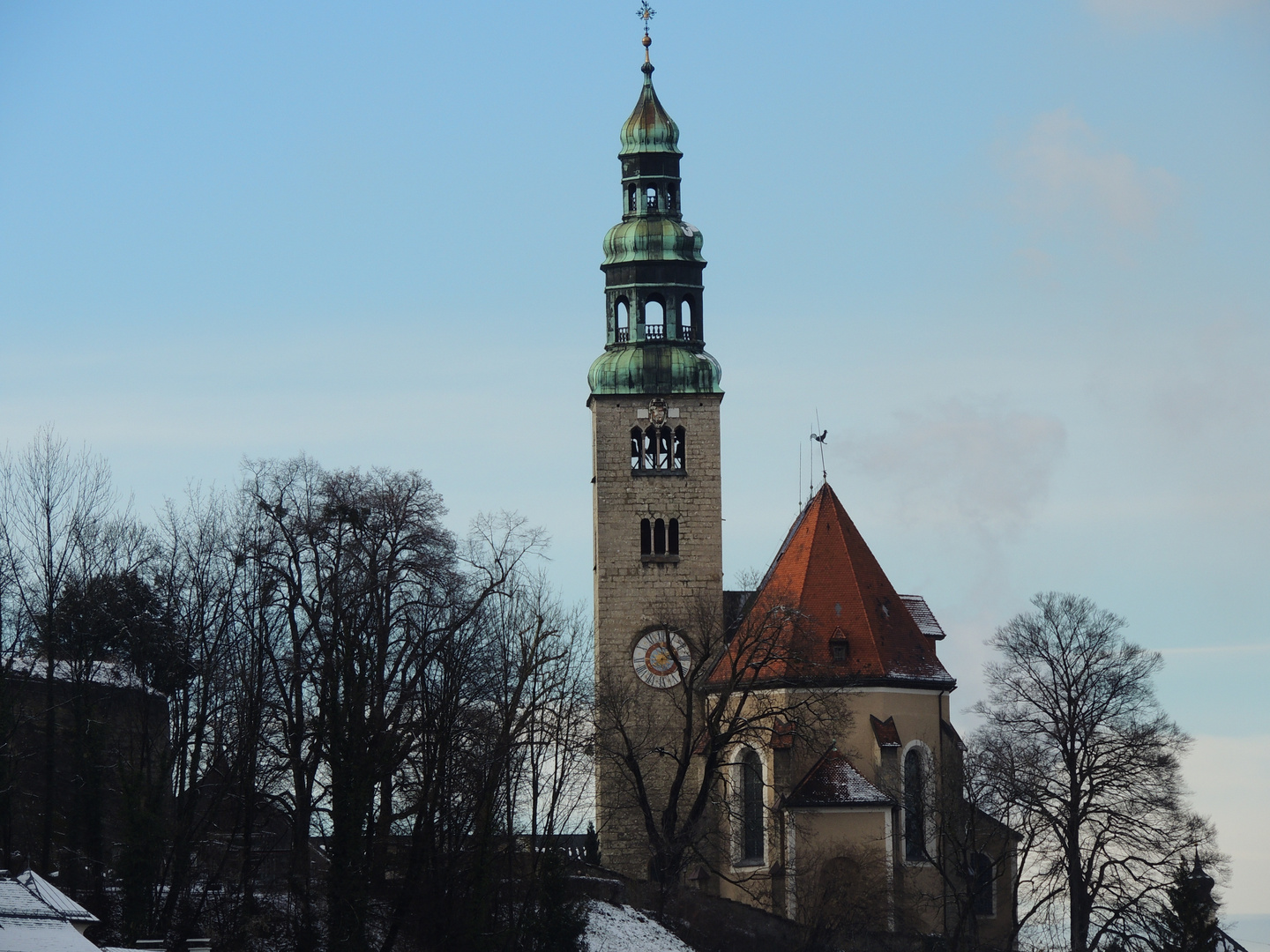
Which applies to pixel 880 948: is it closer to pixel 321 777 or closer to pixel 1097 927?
pixel 1097 927

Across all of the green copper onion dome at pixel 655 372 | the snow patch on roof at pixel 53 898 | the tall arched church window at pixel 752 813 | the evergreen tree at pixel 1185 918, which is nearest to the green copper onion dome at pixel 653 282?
the green copper onion dome at pixel 655 372

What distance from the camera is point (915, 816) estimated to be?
65188 mm

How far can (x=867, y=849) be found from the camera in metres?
64.2

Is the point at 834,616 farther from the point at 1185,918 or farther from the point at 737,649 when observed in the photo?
the point at 1185,918

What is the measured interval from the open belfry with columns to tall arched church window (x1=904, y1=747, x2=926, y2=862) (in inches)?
2.3

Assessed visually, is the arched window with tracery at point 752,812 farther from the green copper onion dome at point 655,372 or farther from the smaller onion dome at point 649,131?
the smaller onion dome at point 649,131

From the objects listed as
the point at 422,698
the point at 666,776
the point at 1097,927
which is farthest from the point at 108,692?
the point at 1097,927

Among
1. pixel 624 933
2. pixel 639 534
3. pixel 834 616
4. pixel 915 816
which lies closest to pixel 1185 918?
pixel 915 816

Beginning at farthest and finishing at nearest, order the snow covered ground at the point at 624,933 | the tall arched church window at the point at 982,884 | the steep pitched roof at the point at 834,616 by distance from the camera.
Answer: the steep pitched roof at the point at 834,616 < the tall arched church window at the point at 982,884 < the snow covered ground at the point at 624,933

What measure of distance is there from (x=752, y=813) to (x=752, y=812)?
26 mm

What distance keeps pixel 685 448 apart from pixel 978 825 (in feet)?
54.9

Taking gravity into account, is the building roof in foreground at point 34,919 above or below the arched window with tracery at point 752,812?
below

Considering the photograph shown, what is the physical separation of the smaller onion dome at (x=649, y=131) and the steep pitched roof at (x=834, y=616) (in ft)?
43.2

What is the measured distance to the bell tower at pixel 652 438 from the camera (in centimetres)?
7219
